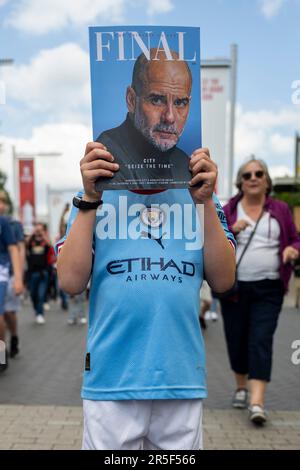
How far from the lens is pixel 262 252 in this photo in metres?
4.40

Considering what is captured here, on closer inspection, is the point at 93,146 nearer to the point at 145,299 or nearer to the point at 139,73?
the point at 139,73

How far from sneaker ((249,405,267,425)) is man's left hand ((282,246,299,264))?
3.76 ft

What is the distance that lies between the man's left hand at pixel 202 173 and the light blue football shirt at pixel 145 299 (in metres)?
0.10

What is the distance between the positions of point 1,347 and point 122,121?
3.35 m

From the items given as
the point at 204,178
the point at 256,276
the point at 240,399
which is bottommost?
the point at 240,399

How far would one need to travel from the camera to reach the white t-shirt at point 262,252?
439 centimetres

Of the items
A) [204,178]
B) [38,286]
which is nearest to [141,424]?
[204,178]

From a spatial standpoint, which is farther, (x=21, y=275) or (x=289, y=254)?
(x=21, y=275)

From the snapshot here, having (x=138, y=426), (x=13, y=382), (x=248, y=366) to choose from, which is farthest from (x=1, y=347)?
(x=138, y=426)

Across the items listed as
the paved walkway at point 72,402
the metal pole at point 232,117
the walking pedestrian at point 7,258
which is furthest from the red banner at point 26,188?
the walking pedestrian at point 7,258

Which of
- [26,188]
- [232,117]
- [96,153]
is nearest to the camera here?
[96,153]

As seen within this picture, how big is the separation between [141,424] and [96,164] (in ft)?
2.93

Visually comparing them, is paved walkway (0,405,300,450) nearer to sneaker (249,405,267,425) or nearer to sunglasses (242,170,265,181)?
sneaker (249,405,267,425)
